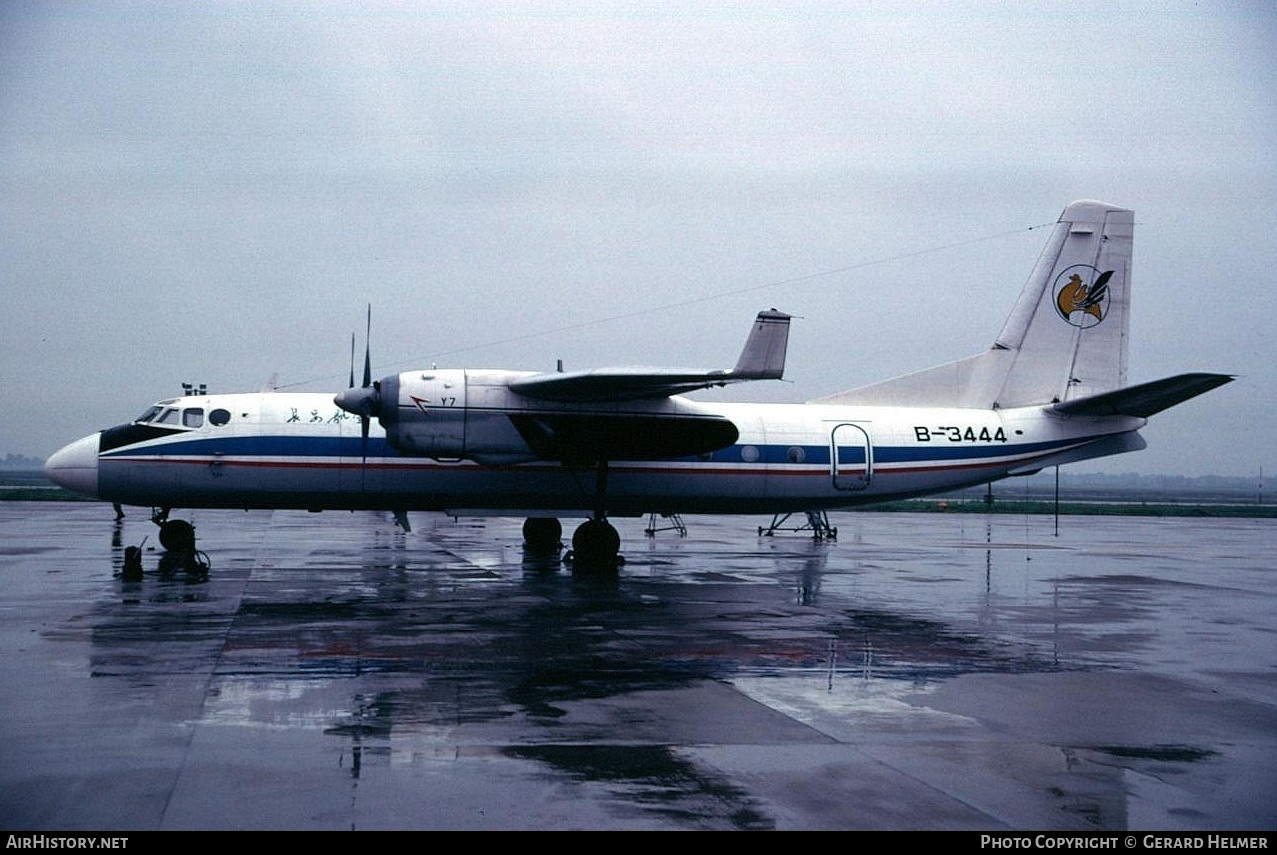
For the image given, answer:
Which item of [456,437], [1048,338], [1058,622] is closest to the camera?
[1058,622]

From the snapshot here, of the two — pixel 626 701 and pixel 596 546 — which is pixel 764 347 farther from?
pixel 626 701

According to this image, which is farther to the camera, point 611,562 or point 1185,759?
point 611,562

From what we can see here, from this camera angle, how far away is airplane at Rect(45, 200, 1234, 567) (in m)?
22.5

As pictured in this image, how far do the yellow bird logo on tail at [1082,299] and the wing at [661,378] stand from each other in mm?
10301

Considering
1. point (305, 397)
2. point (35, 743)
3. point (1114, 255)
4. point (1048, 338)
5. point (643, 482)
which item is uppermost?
point (1114, 255)

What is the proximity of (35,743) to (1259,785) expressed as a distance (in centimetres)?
899

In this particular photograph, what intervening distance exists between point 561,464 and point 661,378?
11.5 ft

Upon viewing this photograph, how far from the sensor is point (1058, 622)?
16.9 metres

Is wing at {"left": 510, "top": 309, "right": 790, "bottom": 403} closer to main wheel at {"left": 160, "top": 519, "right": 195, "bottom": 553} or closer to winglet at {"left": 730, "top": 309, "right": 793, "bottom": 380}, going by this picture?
winglet at {"left": 730, "top": 309, "right": 793, "bottom": 380}

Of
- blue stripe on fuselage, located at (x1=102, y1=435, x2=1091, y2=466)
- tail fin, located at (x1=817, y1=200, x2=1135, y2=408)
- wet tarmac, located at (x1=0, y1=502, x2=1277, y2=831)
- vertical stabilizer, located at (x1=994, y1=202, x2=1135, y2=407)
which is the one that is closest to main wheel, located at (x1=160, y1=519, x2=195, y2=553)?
wet tarmac, located at (x1=0, y1=502, x2=1277, y2=831)

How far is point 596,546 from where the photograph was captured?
23469 millimetres

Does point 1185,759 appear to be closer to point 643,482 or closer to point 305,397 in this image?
point 643,482

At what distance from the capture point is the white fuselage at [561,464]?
2292cm

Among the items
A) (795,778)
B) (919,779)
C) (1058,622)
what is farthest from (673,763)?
(1058,622)
